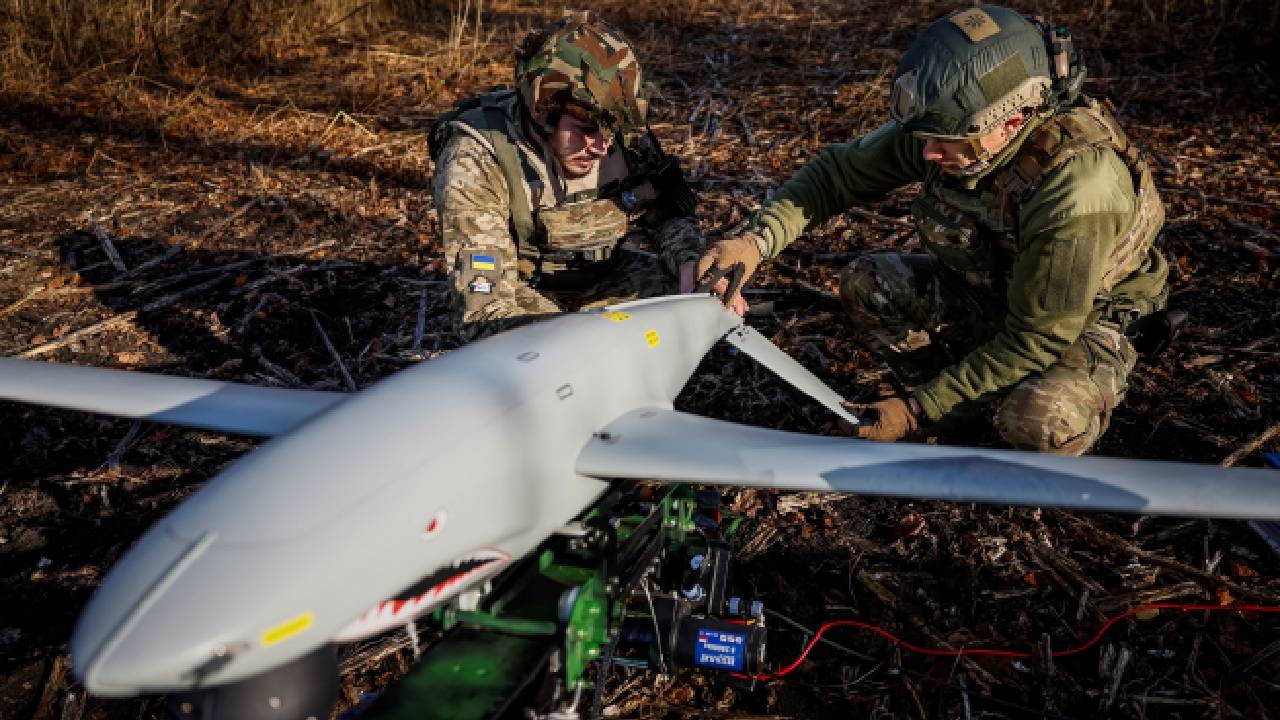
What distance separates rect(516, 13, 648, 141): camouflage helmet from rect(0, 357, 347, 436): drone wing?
6.09ft

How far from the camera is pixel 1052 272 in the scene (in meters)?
4.00

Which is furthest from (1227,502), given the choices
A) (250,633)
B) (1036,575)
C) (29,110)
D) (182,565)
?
(29,110)

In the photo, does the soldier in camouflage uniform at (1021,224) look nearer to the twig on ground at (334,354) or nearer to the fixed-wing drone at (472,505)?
the fixed-wing drone at (472,505)

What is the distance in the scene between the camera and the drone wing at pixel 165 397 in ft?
12.0

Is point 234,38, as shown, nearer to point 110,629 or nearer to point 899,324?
point 899,324

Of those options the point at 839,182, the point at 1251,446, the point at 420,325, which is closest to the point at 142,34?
the point at 420,325

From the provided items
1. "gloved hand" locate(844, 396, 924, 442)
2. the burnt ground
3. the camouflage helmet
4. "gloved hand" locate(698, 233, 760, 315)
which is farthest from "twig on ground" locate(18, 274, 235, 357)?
"gloved hand" locate(844, 396, 924, 442)

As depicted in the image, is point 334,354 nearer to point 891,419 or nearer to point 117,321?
point 117,321

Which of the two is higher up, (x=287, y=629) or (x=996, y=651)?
(x=287, y=629)

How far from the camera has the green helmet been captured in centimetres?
385

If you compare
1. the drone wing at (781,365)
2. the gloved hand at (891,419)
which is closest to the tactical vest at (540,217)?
the drone wing at (781,365)

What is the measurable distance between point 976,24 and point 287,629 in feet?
12.3

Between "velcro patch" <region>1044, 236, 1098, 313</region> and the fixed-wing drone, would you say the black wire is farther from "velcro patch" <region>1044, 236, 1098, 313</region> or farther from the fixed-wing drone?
"velcro patch" <region>1044, 236, 1098, 313</region>

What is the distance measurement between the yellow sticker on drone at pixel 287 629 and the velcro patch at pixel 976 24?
3592 millimetres
